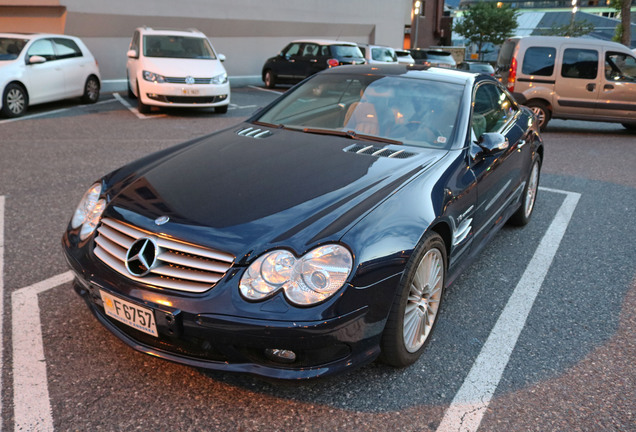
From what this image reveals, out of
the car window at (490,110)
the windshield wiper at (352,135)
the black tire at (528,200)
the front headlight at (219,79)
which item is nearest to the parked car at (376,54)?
the front headlight at (219,79)

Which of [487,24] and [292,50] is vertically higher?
[292,50]

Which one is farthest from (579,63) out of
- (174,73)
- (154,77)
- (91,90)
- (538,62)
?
(91,90)

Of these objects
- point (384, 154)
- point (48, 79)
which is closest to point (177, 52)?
point (48, 79)

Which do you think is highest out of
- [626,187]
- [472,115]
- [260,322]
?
[472,115]

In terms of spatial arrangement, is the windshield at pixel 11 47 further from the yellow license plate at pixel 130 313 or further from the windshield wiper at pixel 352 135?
the yellow license plate at pixel 130 313

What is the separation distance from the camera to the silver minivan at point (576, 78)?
10.8m

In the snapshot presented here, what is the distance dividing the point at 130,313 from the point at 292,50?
15708 millimetres

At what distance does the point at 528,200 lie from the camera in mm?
5160

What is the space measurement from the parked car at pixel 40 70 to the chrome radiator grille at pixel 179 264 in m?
8.84

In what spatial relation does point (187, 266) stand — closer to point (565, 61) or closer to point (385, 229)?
point (385, 229)

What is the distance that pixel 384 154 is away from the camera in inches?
133

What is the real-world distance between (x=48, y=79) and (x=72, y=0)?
4640mm

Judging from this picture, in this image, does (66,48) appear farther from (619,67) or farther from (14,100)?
(619,67)

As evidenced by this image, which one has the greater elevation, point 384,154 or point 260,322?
point 384,154
